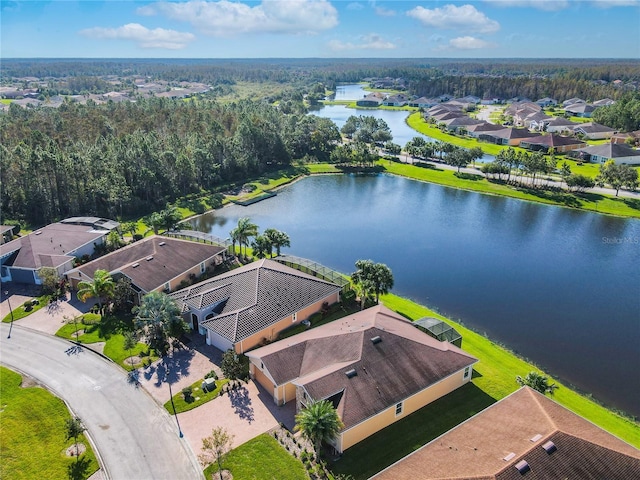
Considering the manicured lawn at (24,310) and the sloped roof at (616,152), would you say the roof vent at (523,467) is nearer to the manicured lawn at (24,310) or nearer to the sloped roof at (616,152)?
the manicured lawn at (24,310)

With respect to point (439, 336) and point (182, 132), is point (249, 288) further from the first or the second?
point (182, 132)

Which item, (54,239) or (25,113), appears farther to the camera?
(25,113)

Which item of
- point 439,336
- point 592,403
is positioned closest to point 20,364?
point 439,336

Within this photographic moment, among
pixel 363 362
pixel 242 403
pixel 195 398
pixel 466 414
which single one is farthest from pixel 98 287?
pixel 466 414

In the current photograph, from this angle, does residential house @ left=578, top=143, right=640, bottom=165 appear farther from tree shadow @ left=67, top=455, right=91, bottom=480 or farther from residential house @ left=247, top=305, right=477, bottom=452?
tree shadow @ left=67, top=455, right=91, bottom=480

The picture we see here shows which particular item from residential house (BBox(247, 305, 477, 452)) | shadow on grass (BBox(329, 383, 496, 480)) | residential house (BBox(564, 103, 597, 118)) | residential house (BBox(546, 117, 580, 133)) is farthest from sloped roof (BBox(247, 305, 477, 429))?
residential house (BBox(564, 103, 597, 118))

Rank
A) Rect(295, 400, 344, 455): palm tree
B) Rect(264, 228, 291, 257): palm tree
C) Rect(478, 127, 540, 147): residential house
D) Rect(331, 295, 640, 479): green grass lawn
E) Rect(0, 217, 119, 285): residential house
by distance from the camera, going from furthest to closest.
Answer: Rect(478, 127, 540, 147): residential house
Rect(264, 228, 291, 257): palm tree
Rect(0, 217, 119, 285): residential house
Rect(331, 295, 640, 479): green grass lawn
Rect(295, 400, 344, 455): palm tree
